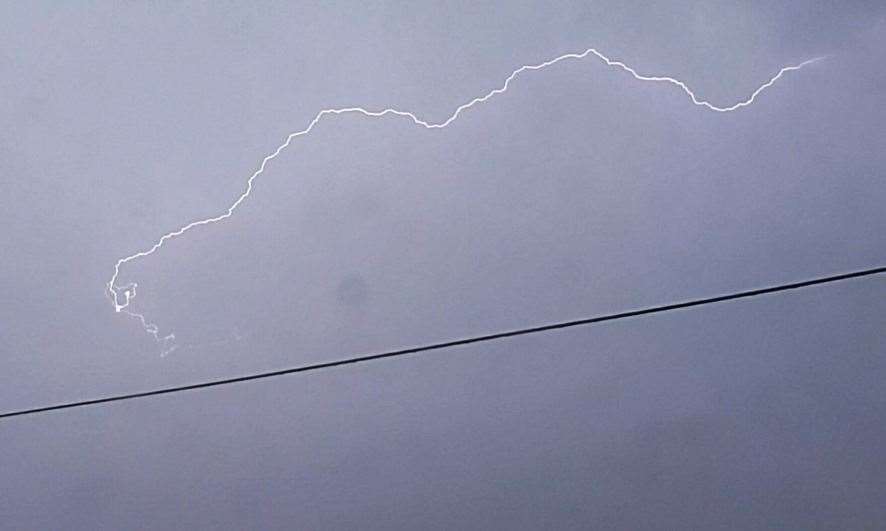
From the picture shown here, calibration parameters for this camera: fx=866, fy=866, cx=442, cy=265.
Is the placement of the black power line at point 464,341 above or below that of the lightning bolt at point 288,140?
below

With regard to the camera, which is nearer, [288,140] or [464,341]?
[464,341]

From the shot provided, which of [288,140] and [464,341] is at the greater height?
[288,140]

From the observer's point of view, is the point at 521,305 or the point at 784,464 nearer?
the point at 784,464

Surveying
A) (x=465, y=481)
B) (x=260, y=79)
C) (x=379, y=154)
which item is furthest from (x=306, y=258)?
(x=465, y=481)

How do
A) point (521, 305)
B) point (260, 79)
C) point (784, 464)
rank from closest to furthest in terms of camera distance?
point (784, 464) < point (521, 305) < point (260, 79)

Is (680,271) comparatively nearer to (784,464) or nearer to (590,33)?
(784,464)

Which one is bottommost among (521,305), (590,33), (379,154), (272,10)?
(521,305)

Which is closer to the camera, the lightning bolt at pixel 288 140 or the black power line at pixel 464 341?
the black power line at pixel 464 341

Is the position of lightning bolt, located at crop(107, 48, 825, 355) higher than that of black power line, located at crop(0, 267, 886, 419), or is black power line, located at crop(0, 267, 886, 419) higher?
lightning bolt, located at crop(107, 48, 825, 355)

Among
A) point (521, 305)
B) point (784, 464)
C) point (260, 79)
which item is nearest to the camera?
point (784, 464)

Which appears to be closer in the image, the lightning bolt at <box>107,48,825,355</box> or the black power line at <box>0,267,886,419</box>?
the black power line at <box>0,267,886,419</box>

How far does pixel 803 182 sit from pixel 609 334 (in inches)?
16.4

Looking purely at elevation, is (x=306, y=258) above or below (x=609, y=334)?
above

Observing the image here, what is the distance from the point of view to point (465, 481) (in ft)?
4.91
